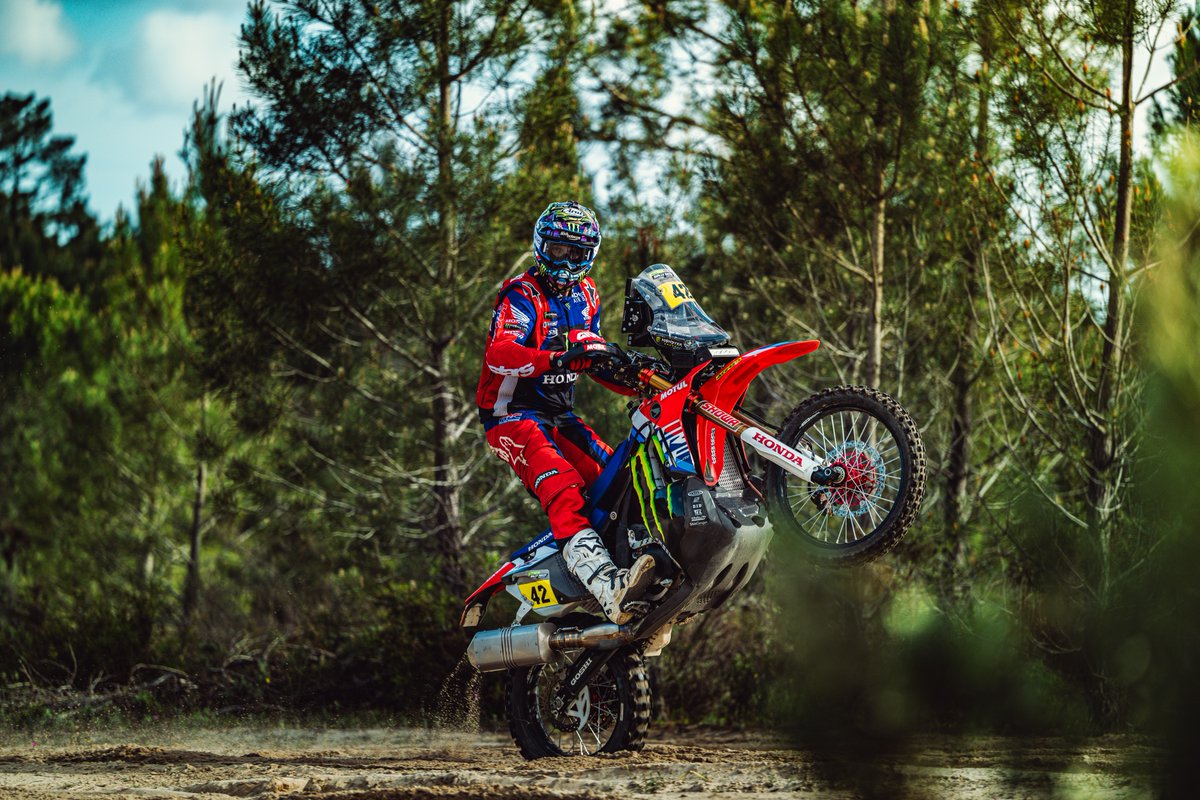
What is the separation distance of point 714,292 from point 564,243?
627 centimetres

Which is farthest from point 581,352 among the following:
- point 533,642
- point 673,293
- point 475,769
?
point 475,769

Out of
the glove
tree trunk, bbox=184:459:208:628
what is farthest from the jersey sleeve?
tree trunk, bbox=184:459:208:628

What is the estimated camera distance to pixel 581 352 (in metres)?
5.79

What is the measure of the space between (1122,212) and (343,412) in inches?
338

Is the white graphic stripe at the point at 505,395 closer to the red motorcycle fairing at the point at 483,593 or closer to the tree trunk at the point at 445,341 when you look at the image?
the red motorcycle fairing at the point at 483,593

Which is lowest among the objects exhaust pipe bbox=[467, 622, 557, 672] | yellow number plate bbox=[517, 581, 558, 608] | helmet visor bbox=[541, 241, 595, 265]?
exhaust pipe bbox=[467, 622, 557, 672]

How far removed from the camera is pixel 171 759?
701 cm

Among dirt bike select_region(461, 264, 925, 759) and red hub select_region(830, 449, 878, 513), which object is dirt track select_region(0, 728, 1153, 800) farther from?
red hub select_region(830, 449, 878, 513)

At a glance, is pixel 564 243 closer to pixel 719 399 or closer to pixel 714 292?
pixel 719 399

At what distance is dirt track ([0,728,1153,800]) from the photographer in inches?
97.0

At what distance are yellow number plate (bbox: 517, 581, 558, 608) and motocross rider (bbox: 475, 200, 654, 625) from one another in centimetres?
30

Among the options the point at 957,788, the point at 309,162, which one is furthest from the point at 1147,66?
the point at 309,162

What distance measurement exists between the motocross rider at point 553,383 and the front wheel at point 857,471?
0.99 meters

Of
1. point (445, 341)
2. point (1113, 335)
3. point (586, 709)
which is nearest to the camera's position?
point (586, 709)
